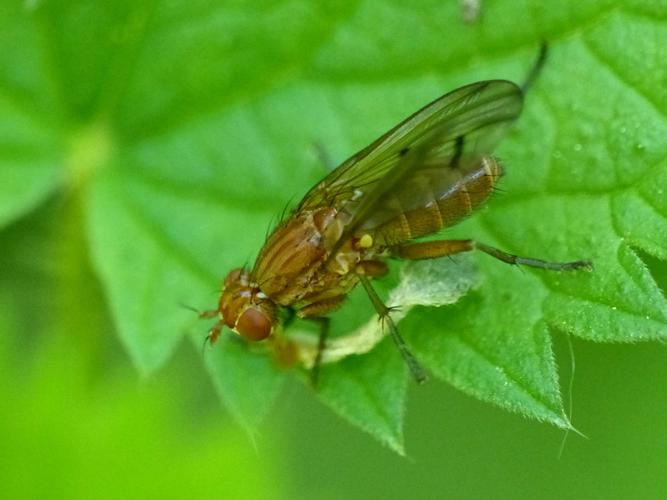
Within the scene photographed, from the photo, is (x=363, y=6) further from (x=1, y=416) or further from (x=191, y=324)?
(x=1, y=416)

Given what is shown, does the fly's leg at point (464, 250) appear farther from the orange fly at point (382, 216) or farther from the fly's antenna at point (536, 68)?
the fly's antenna at point (536, 68)

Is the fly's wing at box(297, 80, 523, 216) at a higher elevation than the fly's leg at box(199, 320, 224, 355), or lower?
higher

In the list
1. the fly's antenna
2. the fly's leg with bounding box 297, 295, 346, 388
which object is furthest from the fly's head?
the fly's antenna

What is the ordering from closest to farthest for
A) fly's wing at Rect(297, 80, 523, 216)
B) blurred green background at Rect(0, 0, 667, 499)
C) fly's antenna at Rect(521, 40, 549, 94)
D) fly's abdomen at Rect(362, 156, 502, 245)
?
fly's wing at Rect(297, 80, 523, 216) → fly's abdomen at Rect(362, 156, 502, 245) → fly's antenna at Rect(521, 40, 549, 94) → blurred green background at Rect(0, 0, 667, 499)

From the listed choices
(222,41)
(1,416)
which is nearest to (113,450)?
(1,416)

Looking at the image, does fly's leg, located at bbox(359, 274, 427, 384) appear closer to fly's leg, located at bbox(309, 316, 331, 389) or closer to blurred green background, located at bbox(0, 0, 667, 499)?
fly's leg, located at bbox(309, 316, 331, 389)

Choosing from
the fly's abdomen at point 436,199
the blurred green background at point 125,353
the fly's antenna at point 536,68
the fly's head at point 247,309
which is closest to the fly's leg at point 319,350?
the fly's head at point 247,309

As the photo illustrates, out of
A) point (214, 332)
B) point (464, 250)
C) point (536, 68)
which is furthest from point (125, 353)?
point (536, 68)
